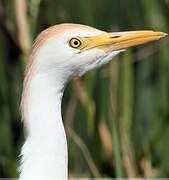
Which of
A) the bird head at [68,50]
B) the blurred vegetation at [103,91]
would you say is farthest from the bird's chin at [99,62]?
the blurred vegetation at [103,91]

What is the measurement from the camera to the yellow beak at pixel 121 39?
241 cm

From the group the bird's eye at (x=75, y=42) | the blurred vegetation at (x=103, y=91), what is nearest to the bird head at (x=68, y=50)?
the bird's eye at (x=75, y=42)

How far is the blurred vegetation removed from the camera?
3.16 m

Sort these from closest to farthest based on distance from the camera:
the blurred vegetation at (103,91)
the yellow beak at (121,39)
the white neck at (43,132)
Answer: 1. the white neck at (43,132)
2. the yellow beak at (121,39)
3. the blurred vegetation at (103,91)

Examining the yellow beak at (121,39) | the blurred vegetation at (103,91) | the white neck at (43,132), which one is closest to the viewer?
the white neck at (43,132)

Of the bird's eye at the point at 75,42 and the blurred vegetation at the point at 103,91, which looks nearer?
the bird's eye at the point at 75,42

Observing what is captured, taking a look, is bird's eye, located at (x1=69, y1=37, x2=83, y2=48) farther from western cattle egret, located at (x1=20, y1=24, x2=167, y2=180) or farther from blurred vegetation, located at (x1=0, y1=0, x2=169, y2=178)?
blurred vegetation, located at (x1=0, y1=0, x2=169, y2=178)

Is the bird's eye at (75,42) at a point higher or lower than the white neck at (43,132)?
higher

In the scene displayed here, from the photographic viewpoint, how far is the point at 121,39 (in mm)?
2436

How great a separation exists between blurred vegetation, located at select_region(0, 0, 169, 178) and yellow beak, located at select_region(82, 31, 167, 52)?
594mm

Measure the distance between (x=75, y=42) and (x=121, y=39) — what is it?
18 cm

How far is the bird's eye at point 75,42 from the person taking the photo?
231cm

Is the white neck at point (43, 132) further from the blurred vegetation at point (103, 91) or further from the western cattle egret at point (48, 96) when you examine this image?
the blurred vegetation at point (103, 91)

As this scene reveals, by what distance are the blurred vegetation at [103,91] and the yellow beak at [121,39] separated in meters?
0.59
